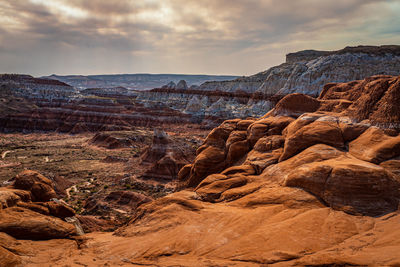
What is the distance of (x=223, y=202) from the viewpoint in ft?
57.1

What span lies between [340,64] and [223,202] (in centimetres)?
9155

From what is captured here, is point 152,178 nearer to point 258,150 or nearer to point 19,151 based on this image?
point 258,150

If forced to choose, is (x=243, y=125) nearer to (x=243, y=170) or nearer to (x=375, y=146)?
(x=243, y=170)

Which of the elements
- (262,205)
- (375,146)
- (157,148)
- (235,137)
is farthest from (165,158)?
(375,146)

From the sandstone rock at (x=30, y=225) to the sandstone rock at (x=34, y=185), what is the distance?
3483 mm

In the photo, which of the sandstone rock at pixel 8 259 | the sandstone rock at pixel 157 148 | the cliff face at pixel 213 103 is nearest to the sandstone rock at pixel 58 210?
the sandstone rock at pixel 8 259

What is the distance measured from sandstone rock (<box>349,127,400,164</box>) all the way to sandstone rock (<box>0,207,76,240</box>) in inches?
749

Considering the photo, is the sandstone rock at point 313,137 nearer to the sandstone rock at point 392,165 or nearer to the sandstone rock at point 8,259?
the sandstone rock at point 392,165

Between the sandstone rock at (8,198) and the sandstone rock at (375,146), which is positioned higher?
the sandstone rock at (375,146)

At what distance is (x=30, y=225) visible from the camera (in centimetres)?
1477

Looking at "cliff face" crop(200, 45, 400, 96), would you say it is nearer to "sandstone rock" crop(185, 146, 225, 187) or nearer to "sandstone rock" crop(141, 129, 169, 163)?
"sandstone rock" crop(141, 129, 169, 163)

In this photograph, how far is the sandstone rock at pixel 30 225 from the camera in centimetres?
1423

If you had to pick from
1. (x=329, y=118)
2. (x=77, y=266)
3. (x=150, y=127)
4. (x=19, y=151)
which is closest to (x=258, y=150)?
(x=329, y=118)

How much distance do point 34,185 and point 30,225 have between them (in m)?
5.47
